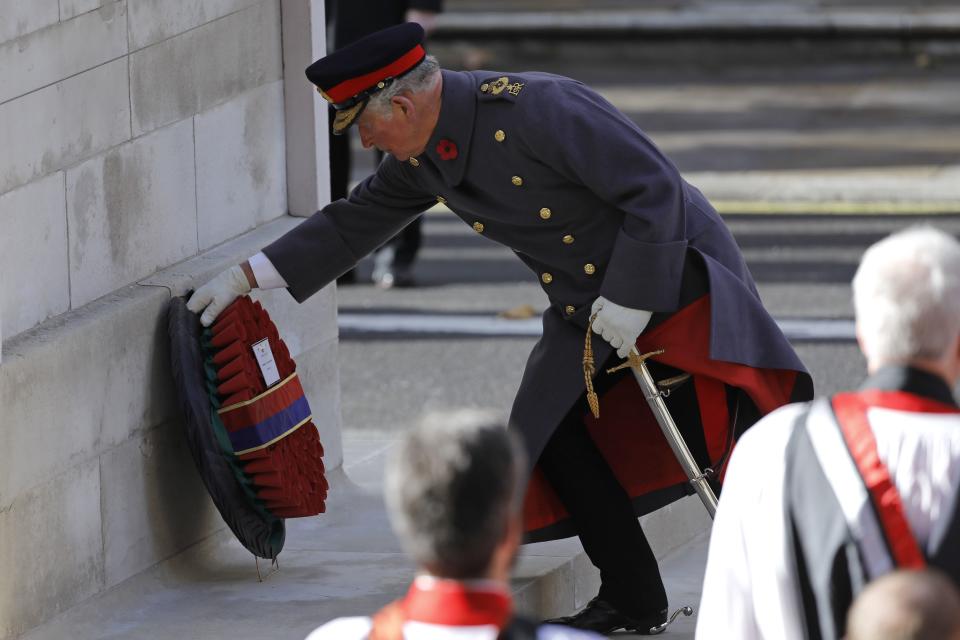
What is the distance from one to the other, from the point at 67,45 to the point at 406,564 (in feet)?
4.96

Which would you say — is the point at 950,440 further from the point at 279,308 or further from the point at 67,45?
the point at 279,308

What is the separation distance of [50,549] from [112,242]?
0.79 metres

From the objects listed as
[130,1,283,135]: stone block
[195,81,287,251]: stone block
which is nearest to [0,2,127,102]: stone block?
[130,1,283,135]: stone block

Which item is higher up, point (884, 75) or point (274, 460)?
point (274, 460)

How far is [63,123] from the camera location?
179 inches

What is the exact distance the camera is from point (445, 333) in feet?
27.9

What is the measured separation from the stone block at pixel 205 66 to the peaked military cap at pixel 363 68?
1.94 feet

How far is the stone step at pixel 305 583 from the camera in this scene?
4.52 metres

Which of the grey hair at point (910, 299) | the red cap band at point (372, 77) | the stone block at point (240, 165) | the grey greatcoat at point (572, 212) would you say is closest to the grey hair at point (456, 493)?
the grey hair at point (910, 299)

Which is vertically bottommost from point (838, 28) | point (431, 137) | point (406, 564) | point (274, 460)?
point (838, 28)

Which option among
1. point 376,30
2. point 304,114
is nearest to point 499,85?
point 304,114

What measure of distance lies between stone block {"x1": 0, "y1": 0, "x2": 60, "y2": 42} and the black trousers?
1482mm

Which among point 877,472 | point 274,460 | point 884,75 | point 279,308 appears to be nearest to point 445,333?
point 279,308

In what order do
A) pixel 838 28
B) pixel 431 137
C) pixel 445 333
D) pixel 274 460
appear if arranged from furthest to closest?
pixel 838 28 < pixel 445 333 < pixel 274 460 < pixel 431 137
